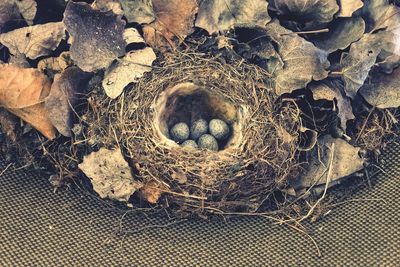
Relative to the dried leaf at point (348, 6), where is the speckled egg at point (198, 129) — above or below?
below

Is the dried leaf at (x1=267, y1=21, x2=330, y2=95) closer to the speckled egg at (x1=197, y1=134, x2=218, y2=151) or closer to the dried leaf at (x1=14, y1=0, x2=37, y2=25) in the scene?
the speckled egg at (x1=197, y1=134, x2=218, y2=151)

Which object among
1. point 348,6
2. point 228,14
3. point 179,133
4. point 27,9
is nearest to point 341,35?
point 348,6

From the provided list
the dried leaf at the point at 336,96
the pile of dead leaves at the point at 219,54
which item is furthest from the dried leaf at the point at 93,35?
the dried leaf at the point at 336,96

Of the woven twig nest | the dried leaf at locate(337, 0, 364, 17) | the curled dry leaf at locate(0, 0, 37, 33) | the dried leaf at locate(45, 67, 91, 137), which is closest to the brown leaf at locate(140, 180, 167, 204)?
the woven twig nest

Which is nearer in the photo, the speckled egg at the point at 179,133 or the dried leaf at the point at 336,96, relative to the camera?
the dried leaf at the point at 336,96

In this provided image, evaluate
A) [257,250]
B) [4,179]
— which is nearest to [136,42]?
[4,179]

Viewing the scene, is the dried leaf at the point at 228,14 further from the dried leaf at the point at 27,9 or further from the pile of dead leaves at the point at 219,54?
the dried leaf at the point at 27,9

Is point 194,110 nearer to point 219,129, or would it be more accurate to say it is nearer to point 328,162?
point 219,129
